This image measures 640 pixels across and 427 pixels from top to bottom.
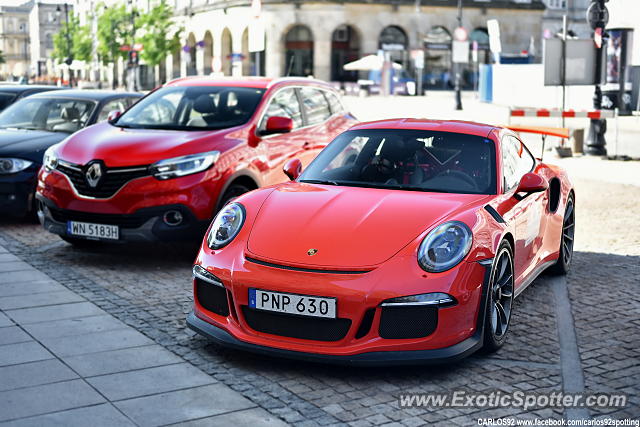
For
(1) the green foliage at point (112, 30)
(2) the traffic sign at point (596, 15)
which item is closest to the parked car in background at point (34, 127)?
(2) the traffic sign at point (596, 15)

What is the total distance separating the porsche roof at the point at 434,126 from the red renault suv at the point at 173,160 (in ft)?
6.05

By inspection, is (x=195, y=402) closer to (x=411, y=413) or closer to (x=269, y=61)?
(x=411, y=413)

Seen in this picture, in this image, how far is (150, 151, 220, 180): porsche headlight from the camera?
25.7ft

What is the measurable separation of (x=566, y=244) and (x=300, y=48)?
205 ft

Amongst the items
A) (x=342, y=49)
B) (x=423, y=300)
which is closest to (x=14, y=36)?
(x=342, y=49)

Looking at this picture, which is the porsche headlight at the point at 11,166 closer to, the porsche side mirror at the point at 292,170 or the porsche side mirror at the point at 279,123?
the porsche side mirror at the point at 279,123

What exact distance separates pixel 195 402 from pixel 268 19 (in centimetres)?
6462

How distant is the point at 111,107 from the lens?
11484 millimetres

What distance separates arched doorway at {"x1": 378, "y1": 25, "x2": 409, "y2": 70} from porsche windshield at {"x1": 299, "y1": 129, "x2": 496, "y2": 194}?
64.2 metres

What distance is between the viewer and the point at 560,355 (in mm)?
5613

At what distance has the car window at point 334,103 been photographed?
1023cm

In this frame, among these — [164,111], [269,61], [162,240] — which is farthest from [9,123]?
[269,61]

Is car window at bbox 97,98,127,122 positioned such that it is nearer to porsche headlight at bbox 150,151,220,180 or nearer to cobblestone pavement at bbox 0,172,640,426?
cobblestone pavement at bbox 0,172,640,426

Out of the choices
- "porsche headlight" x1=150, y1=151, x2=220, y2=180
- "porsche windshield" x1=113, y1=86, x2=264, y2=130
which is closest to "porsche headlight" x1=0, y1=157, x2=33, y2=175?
"porsche windshield" x1=113, y1=86, x2=264, y2=130
